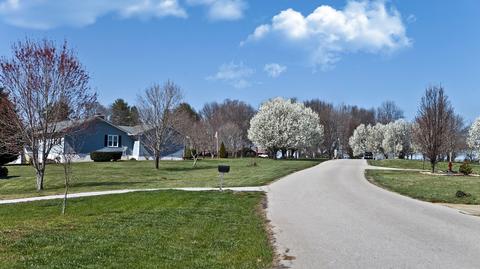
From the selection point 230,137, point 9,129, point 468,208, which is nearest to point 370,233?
point 468,208

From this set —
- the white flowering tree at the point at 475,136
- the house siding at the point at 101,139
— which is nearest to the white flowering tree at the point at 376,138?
the white flowering tree at the point at 475,136

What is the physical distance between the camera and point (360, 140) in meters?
98.3

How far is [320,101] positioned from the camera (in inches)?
4333

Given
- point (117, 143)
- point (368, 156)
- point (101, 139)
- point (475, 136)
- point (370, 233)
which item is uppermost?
point (475, 136)

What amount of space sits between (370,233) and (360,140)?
3551 inches

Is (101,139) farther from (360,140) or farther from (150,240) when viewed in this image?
(360,140)

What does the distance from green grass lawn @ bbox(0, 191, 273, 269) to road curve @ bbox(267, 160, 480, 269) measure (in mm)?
690

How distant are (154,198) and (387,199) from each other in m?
8.47

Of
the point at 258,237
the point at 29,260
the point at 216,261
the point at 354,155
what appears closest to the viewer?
the point at 29,260

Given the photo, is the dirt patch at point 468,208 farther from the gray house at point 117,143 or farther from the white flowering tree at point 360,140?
the white flowering tree at point 360,140

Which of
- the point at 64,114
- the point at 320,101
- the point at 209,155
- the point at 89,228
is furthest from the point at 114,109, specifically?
the point at 89,228

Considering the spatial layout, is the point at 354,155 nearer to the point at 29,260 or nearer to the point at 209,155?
the point at 209,155

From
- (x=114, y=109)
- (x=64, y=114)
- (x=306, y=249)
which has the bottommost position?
(x=306, y=249)

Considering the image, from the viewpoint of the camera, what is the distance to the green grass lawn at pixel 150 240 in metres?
7.27
